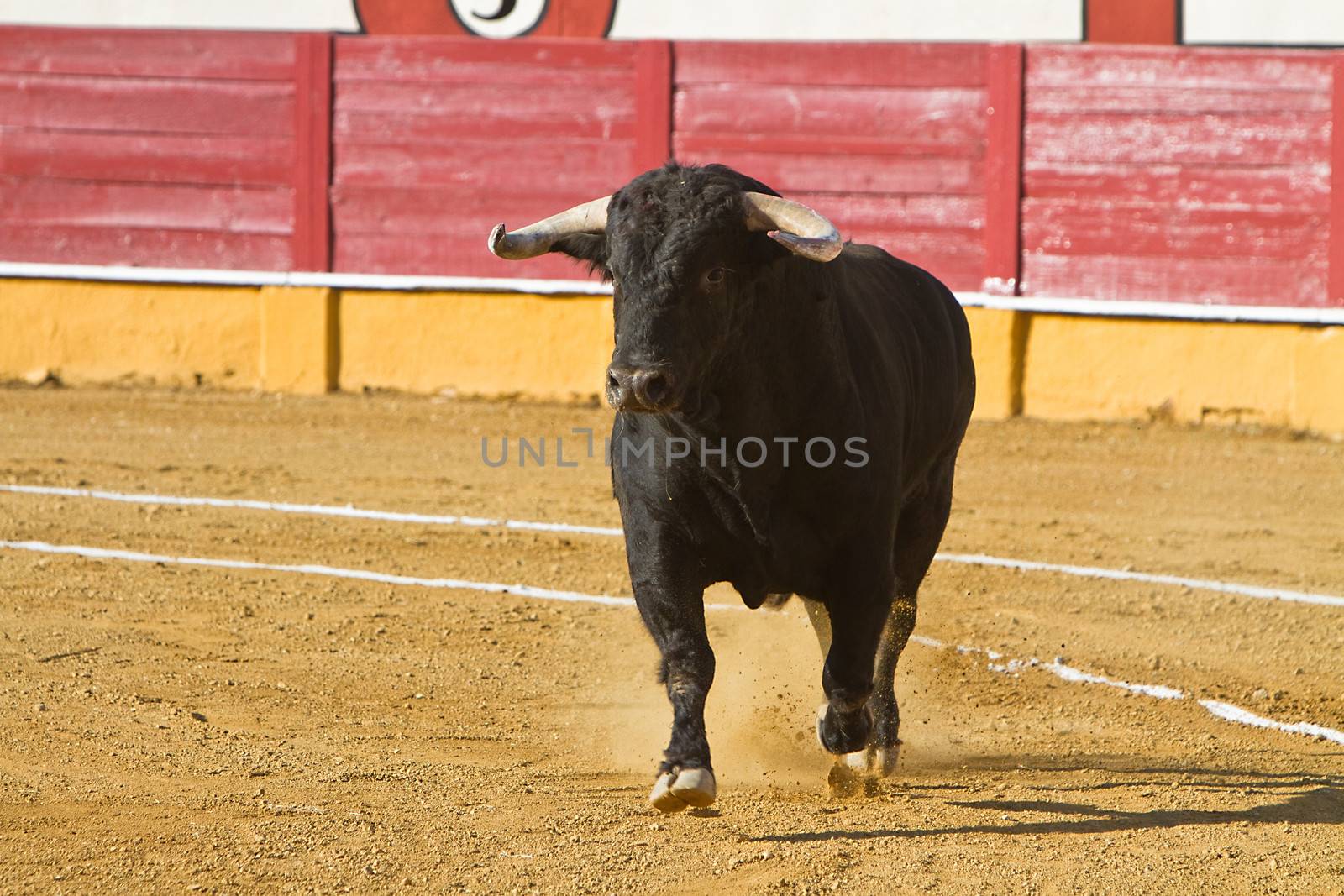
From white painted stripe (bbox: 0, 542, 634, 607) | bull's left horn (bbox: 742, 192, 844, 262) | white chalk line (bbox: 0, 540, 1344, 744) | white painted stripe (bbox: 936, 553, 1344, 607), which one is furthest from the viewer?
white painted stripe (bbox: 936, 553, 1344, 607)

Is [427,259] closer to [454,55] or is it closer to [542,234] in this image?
[454,55]

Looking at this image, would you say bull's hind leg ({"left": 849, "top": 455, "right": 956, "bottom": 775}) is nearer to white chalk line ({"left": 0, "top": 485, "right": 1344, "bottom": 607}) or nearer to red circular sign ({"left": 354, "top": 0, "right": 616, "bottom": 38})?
white chalk line ({"left": 0, "top": 485, "right": 1344, "bottom": 607})

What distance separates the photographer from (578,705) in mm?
5168

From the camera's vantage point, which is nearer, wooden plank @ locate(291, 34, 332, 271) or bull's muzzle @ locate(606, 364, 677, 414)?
bull's muzzle @ locate(606, 364, 677, 414)

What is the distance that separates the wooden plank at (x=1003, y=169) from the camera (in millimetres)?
10445

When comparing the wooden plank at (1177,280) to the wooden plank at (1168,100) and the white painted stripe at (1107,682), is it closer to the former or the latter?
the wooden plank at (1168,100)

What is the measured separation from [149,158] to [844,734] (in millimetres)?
8730

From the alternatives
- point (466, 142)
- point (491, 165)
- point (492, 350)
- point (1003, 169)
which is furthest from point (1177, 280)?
point (466, 142)

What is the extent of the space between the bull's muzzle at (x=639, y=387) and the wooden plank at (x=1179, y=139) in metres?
7.46

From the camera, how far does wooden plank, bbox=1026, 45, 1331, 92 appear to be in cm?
1003

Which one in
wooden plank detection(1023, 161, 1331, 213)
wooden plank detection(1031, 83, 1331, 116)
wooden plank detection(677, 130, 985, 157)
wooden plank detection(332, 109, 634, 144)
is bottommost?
wooden plank detection(1023, 161, 1331, 213)

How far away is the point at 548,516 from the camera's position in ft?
25.6

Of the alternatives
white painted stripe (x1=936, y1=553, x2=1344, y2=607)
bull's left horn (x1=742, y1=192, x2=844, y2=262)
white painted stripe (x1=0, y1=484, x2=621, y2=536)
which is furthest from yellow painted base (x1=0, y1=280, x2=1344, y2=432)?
bull's left horn (x1=742, y1=192, x2=844, y2=262)

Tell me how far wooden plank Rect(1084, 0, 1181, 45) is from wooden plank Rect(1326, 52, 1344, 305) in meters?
0.94
